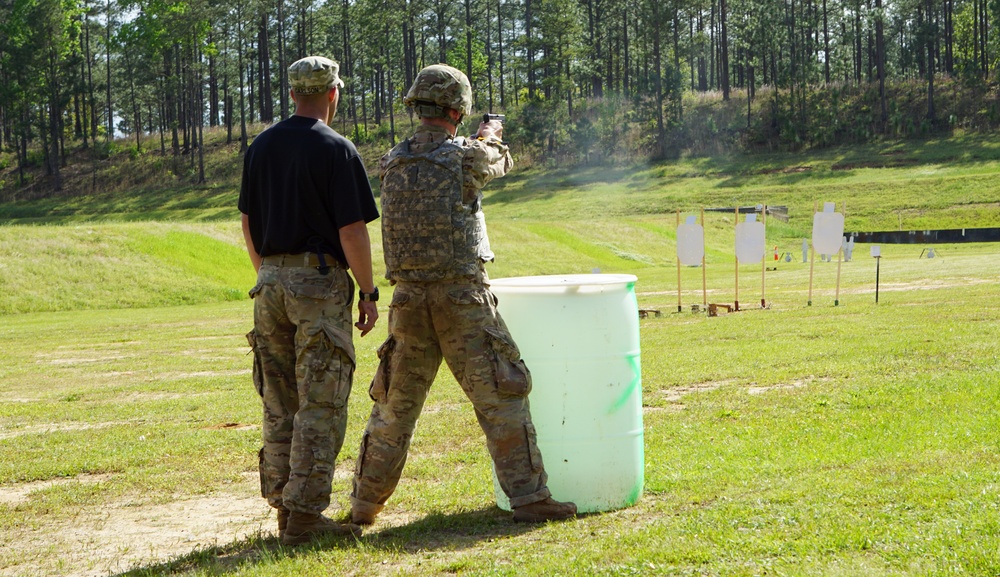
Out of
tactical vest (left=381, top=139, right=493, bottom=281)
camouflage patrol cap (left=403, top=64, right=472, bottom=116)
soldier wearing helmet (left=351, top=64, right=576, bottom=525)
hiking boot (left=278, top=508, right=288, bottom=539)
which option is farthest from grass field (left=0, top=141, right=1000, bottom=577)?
camouflage patrol cap (left=403, top=64, right=472, bottom=116)

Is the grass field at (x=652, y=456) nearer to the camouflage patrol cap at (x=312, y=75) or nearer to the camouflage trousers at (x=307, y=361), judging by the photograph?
the camouflage trousers at (x=307, y=361)

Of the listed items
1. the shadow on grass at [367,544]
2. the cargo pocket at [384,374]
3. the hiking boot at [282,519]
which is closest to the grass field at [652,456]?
the shadow on grass at [367,544]

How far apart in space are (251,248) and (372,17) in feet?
251

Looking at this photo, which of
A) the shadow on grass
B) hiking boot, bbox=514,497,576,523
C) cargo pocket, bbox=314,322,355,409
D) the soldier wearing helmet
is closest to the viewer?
the shadow on grass

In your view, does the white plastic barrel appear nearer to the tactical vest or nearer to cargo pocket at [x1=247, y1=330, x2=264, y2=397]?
the tactical vest

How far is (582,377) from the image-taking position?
17.9ft

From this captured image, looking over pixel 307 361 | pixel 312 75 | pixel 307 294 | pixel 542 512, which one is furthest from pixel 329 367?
pixel 312 75

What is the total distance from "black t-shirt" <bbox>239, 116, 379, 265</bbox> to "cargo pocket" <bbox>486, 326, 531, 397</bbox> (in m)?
0.86

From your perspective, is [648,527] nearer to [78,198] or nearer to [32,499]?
[32,499]

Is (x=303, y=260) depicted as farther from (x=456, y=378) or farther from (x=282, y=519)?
(x=282, y=519)

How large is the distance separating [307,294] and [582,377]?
59.3 inches

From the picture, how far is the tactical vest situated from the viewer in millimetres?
5219

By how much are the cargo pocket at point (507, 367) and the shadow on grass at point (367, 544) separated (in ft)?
2.40

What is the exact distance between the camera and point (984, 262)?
1233 inches
